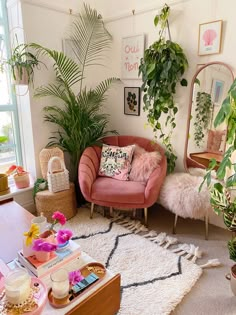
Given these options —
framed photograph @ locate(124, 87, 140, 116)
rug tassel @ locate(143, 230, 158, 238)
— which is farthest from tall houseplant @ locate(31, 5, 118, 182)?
rug tassel @ locate(143, 230, 158, 238)

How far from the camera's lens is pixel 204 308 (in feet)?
4.91

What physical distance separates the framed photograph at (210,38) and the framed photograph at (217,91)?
26cm

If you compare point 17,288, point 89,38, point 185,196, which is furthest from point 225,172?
point 89,38

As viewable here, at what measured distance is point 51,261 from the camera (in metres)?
1.17

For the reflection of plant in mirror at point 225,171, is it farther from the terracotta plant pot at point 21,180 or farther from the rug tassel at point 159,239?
the terracotta plant pot at point 21,180

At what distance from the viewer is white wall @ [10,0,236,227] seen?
6.83 feet

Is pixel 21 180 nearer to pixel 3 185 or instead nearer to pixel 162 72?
pixel 3 185

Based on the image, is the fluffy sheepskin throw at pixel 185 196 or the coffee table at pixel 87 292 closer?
the coffee table at pixel 87 292

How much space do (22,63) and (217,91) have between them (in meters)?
1.85

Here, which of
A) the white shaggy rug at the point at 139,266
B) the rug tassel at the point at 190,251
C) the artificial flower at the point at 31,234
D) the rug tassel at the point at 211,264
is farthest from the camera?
the rug tassel at the point at 190,251

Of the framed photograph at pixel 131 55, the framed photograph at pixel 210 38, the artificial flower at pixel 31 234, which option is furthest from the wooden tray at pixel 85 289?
the framed photograph at pixel 131 55

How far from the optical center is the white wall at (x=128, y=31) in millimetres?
2082

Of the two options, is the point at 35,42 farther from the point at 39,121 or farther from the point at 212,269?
the point at 212,269

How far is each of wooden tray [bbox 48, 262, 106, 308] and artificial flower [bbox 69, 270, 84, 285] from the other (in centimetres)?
4
